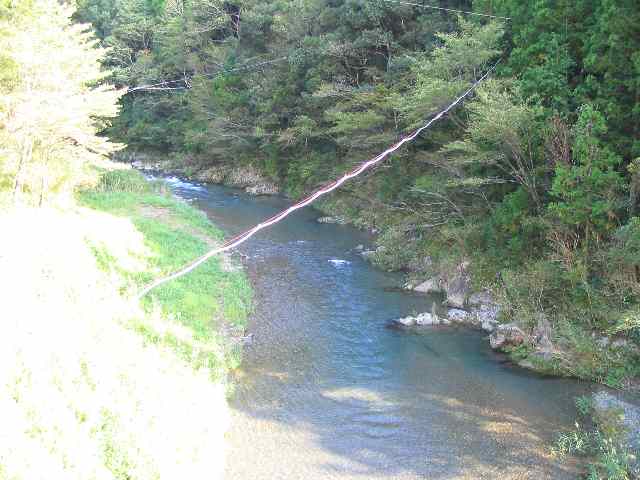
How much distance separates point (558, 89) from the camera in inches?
537

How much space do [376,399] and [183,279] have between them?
6480 mm

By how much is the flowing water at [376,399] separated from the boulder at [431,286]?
0.63 metres

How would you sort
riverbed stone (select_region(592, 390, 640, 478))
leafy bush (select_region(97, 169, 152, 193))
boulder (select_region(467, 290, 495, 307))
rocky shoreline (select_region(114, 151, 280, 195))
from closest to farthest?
riverbed stone (select_region(592, 390, 640, 478)) < boulder (select_region(467, 290, 495, 307)) < leafy bush (select_region(97, 169, 152, 193)) < rocky shoreline (select_region(114, 151, 280, 195))

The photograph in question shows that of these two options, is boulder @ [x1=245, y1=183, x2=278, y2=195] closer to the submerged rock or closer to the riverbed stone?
the submerged rock

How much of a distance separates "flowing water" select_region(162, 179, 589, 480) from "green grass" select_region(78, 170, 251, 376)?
25.8 inches

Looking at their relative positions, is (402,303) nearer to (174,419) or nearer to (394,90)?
(174,419)

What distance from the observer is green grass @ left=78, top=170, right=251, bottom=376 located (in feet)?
35.0

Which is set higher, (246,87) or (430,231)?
(246,87)

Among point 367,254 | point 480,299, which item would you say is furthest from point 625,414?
point 367,254

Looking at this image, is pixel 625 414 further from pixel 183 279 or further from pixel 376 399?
pixel 183 279

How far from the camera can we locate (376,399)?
32.7 ft

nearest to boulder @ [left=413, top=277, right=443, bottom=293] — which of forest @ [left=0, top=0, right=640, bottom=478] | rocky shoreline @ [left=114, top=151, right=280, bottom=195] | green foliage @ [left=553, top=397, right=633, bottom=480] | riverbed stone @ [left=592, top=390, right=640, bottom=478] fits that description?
forest @ [left=0, top=0, right=640, bottom=478]

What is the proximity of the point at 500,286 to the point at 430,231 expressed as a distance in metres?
5.04

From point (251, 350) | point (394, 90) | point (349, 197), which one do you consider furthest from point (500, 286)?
point (349, 197)
